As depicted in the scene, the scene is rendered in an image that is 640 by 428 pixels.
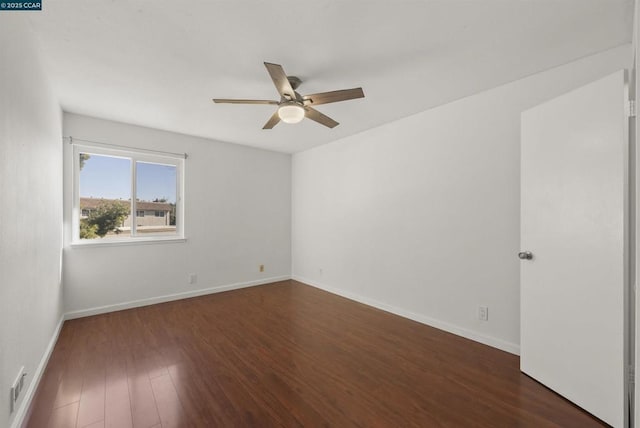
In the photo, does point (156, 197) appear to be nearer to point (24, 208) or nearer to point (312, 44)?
point (24, 208)

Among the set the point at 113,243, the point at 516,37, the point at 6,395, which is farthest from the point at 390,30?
the point at 113,243

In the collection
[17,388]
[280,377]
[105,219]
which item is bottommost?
[280,377]

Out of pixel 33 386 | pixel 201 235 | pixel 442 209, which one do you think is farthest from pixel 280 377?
pixel 201 235

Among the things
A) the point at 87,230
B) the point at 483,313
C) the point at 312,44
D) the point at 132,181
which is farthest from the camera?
the point at 132,181

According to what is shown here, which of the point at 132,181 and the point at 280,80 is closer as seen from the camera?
the point at 280,80

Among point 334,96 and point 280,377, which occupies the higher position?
point 334,96

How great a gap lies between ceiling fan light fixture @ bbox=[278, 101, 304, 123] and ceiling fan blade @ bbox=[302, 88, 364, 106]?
0.08 meters

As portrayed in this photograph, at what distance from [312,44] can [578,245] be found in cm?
228

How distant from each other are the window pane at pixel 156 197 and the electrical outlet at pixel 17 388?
230 centimetres

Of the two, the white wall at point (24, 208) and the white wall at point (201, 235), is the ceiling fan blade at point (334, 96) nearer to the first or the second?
the white wall at point (24, 208)

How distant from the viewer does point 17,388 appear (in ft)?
4.86

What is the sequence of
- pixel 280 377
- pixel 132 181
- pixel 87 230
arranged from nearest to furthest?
pixel 280 377 < pixel 87 230 < pixel 132 181

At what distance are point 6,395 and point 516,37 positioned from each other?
12.2 ft

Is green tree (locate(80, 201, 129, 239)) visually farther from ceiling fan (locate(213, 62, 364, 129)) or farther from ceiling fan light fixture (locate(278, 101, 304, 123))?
ceiling fan light fixture (locate(278, 101, 304, 123))
